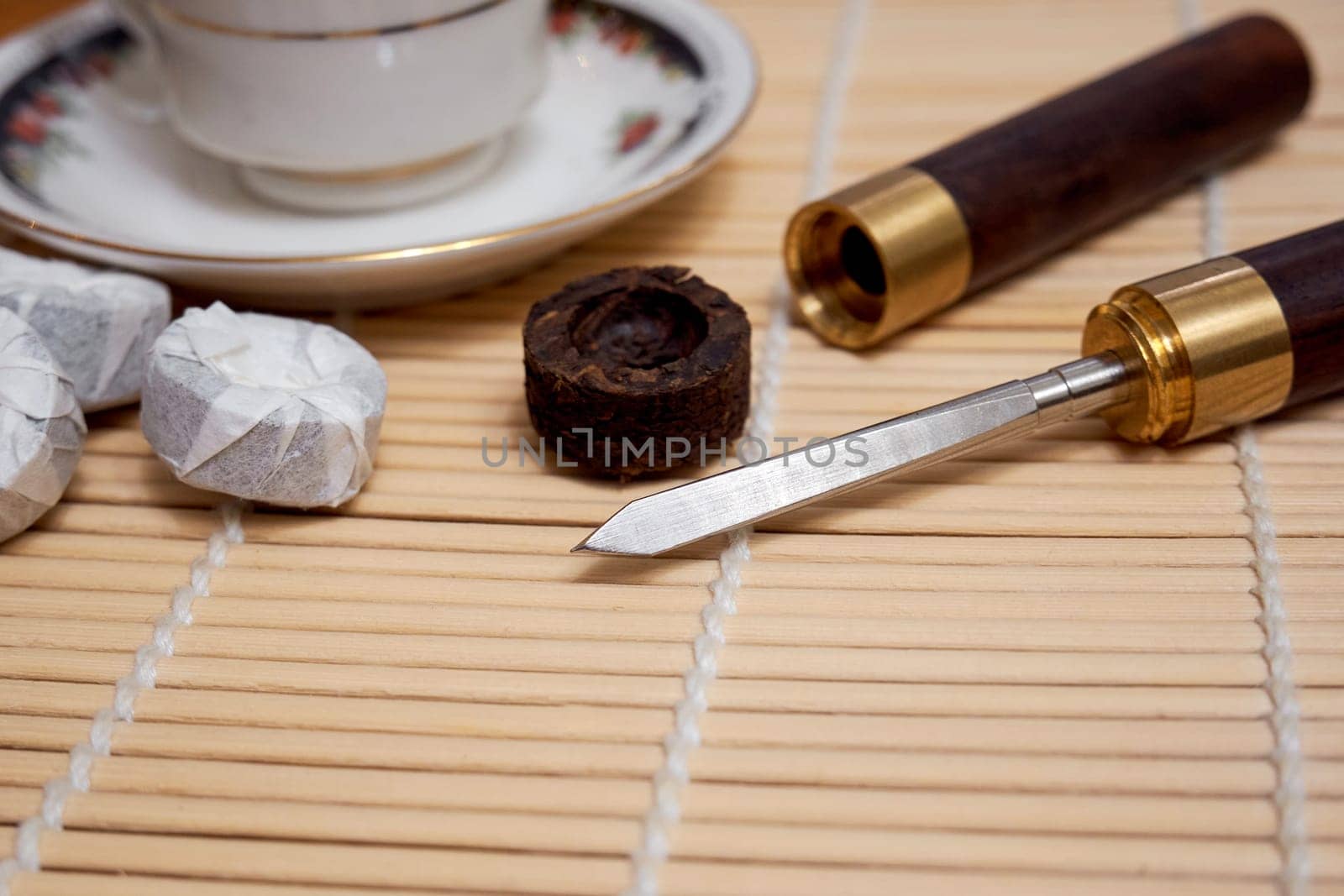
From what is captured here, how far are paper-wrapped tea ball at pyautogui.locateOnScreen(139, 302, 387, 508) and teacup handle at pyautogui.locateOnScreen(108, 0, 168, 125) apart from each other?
0.25 m

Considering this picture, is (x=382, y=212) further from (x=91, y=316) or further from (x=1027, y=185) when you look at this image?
(x=1027, y=185)

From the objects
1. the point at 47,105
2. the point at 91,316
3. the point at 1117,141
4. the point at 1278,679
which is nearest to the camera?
the point at 1278,679

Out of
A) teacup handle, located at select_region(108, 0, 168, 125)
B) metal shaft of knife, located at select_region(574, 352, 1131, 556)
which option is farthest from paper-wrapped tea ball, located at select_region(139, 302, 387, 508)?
teacup handle, located at select_region(108, 0, 168, 125)

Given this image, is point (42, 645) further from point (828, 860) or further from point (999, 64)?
point (999, 64)

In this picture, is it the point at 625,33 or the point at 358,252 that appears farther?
the point at 625,33

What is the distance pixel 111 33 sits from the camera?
915 mm

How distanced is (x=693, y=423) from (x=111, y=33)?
598 millimetres

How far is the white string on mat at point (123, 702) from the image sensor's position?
0.47 m

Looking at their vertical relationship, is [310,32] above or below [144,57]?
above

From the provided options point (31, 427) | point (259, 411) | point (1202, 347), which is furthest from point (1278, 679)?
point (31, 427)

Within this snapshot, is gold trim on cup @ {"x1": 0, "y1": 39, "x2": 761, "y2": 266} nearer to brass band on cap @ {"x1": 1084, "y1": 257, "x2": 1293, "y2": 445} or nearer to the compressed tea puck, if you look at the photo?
the compressed tea puck

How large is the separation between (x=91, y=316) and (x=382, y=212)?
0.20m

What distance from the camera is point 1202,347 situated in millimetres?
583

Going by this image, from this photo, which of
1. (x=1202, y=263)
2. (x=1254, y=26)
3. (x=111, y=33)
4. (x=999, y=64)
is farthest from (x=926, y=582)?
(x=111, y=33)
